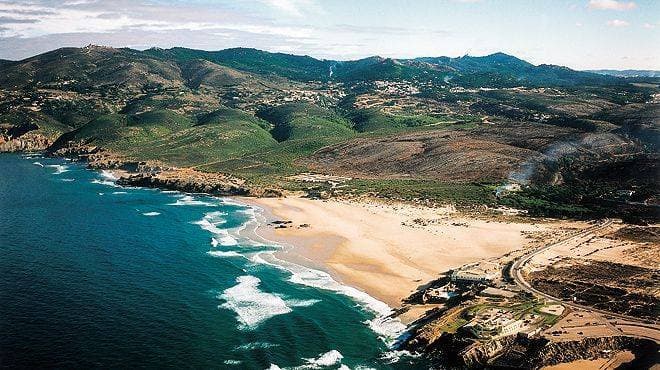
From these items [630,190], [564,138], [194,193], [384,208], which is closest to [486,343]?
[384,208]

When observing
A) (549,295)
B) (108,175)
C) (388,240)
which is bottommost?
(108,175)

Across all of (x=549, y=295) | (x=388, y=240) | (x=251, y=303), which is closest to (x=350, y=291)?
(x=251, y=303)

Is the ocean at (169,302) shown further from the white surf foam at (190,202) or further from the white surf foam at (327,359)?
the white surf foam at (190,202)

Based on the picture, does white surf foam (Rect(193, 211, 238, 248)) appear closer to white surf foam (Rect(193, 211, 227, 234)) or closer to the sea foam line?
white surf foam (Rect(193, 211, 227, 234))

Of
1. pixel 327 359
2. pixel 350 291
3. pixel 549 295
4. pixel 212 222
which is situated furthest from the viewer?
pixel 212 222

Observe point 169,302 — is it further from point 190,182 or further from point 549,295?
point 190,182

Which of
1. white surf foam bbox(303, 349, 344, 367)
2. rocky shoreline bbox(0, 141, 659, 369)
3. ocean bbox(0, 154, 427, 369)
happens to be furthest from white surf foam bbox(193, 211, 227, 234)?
rocky shoreline bbox(0, 141, 659, 369)

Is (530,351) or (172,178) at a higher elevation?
(530,351)
